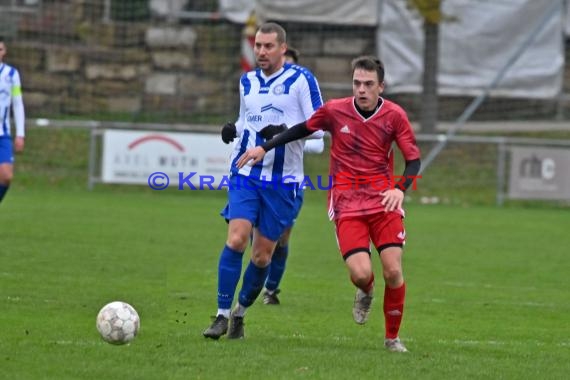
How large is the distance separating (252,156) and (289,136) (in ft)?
0.93

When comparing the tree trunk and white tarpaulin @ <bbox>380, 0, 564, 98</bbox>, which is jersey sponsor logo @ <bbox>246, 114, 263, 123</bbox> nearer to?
the tree trunk

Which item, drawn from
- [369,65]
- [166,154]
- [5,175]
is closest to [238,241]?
[369,65]

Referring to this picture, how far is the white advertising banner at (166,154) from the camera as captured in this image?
A: 2147 centimetres

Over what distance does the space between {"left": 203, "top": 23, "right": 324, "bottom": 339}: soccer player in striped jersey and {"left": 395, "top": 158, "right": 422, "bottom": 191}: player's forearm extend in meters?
0.82

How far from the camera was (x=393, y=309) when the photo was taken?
25.4 ft

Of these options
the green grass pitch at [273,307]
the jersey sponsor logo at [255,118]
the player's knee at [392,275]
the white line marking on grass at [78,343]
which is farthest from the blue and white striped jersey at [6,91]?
the player's knee at [392,275]

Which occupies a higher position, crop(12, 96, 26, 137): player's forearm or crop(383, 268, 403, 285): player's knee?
crop(12, 96, 26, 137): player's forearm

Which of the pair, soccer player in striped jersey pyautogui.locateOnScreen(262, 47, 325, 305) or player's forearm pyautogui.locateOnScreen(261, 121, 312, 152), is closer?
player's forearm pyautogui.locateOnScreen(261, 121, 312, 152)

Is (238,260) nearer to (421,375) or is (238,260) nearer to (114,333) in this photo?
(114,333)

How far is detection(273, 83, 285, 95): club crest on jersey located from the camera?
8.41 meters

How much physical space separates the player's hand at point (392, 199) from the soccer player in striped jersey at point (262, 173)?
939 mm

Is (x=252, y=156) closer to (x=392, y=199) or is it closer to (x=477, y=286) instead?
(x=392, y=199)

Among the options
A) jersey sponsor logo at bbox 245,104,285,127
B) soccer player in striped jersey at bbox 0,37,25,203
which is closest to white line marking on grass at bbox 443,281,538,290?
jersey sponsor logo at bbox 245,104,285,127

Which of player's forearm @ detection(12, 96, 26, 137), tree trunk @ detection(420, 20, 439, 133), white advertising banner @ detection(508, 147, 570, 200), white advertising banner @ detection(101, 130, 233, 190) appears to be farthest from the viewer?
tree trunk @ detection(420, 20, 439, 133)
